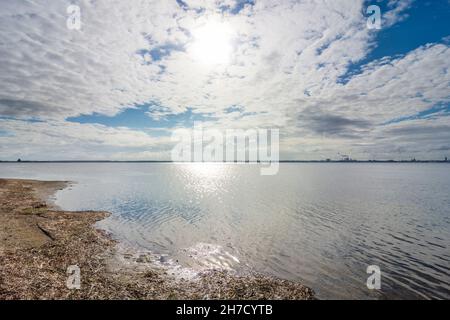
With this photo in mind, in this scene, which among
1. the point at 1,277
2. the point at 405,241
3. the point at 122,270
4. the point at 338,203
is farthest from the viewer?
→ the point at 338,203

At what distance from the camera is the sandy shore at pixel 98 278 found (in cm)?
1548

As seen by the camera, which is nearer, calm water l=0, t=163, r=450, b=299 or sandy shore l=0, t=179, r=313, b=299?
sandy shore l=0, t=179, r=313, b=299

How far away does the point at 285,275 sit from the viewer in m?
20.1

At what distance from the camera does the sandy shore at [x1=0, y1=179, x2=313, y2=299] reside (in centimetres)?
1548

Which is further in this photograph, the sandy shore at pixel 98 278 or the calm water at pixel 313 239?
the calm water at pixel 313 239

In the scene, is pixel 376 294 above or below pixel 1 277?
below

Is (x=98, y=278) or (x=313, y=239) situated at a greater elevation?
(x=98, y=278)

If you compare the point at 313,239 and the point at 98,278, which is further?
the point at 313,239

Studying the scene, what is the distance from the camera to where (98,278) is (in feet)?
58.3
